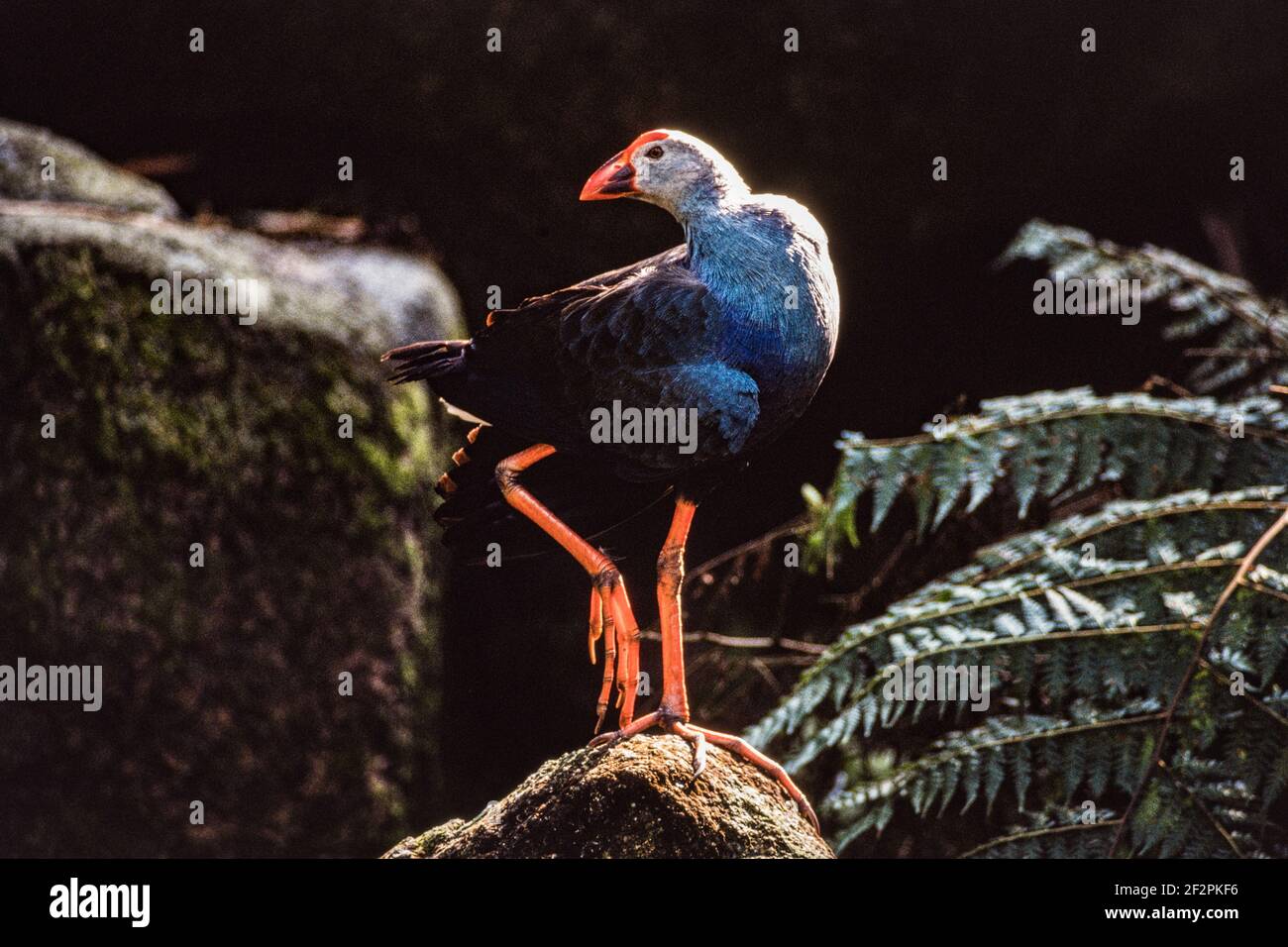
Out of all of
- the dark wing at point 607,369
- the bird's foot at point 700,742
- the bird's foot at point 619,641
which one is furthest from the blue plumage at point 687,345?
the bird's foot at point 700,742

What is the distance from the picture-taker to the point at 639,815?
2.04m

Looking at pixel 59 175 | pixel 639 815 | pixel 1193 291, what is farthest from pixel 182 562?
pixel 1193 291

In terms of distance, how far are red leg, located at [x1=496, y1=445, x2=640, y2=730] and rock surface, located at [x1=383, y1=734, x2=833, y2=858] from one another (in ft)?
0.29

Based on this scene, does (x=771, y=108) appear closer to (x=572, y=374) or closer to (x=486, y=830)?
(x=572, y=374)

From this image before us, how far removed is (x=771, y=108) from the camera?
3846mm

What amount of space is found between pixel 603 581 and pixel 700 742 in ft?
0.99

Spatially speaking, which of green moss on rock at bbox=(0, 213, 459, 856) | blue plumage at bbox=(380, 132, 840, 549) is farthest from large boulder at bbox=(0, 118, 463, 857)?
blue plumage at bbox=(380, 132, 840, 549)

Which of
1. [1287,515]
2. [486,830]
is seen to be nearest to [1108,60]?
[1287,515]

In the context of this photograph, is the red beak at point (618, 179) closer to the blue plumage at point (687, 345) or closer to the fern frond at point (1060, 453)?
the blue plumage at point (687, 345)

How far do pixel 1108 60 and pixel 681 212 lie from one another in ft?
7.93

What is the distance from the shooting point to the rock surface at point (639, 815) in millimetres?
2039

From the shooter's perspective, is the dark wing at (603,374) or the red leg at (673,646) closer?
the dark wing at (603,374)

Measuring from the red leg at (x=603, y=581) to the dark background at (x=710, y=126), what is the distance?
1.52 metres

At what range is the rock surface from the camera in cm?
204
